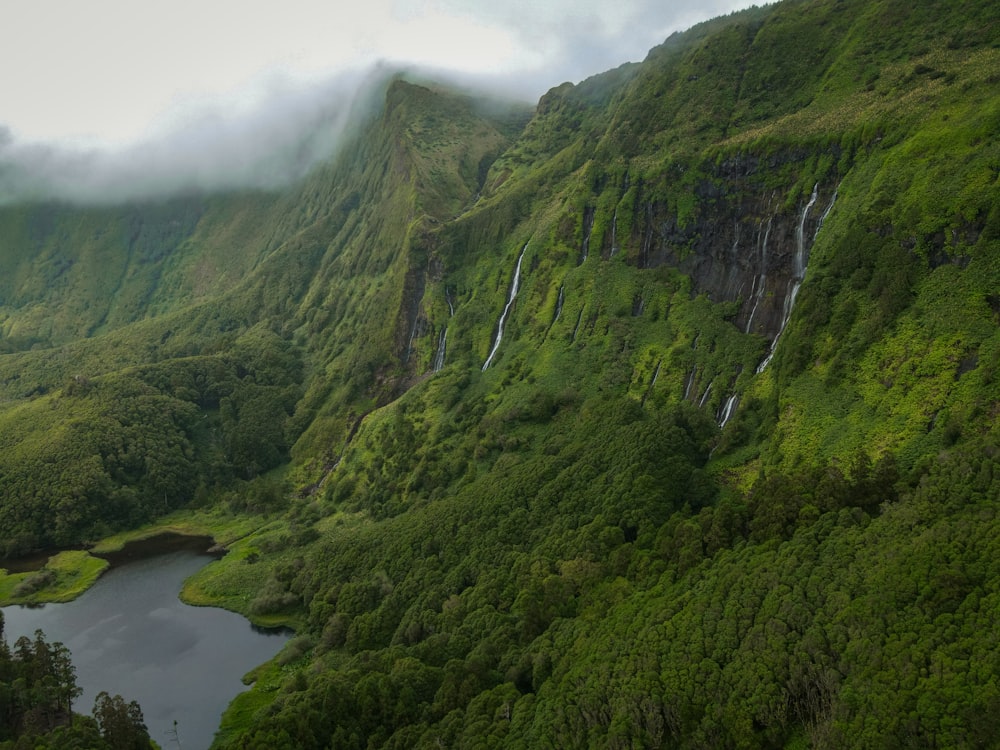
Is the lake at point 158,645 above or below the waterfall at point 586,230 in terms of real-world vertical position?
below

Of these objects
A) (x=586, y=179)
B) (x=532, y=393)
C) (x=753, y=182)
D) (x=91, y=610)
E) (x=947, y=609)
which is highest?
(x=586, y=179)

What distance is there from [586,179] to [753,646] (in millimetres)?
142632

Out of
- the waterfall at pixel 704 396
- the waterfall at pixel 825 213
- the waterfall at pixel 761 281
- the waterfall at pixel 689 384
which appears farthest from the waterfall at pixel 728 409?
the waterfall at pixel 825 213

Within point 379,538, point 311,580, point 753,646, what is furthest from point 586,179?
point 753,646

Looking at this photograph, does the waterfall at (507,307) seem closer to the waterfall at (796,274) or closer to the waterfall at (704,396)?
the waterfall at (704,396)

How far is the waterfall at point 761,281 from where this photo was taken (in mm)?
126188

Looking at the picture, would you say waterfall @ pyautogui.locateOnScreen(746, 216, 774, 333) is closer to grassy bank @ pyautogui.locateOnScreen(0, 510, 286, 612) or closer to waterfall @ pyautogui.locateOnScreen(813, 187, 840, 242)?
waterfall @ pyautogui.locateOnScreen(813, 187, 840, 242)

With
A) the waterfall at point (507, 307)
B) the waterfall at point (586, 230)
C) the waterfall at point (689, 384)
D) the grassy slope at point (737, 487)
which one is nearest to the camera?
the grassy slope at point (737, 487)

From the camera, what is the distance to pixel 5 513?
186 meters

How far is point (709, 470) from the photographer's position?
107438mm

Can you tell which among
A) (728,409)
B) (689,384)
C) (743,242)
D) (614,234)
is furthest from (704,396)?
(614,234)

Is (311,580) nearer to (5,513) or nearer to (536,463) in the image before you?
(536,463)

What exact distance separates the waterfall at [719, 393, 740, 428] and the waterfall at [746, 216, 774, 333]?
16.3 m

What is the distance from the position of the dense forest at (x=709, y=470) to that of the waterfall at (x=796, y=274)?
1.01 m
